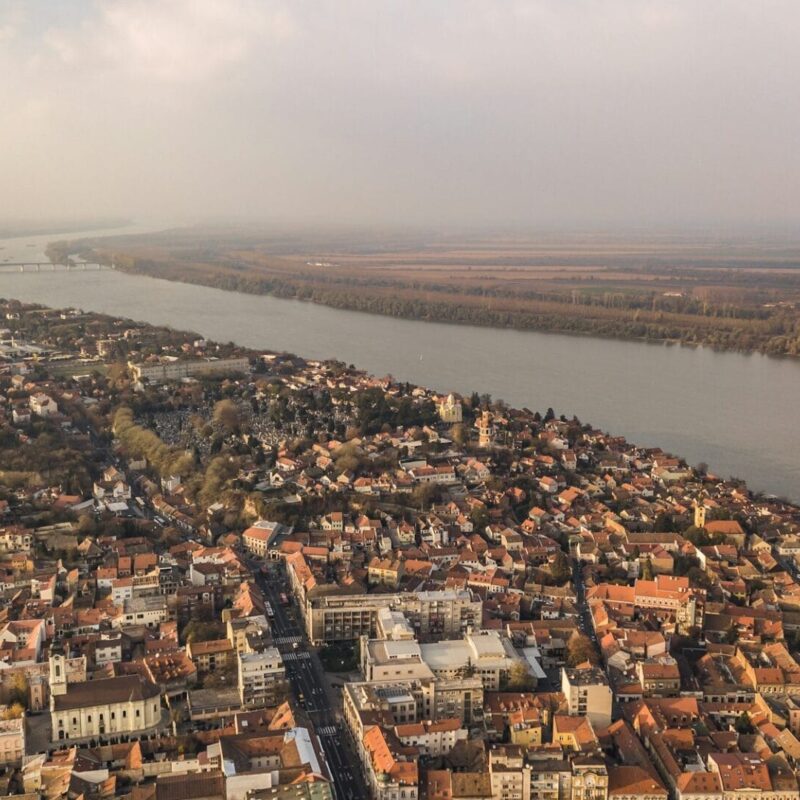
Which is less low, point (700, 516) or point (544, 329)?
point (700, 516)

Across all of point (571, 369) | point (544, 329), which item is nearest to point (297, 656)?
point (571, 369)

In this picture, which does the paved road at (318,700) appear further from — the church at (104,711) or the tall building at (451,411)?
the tall building at (451,411)

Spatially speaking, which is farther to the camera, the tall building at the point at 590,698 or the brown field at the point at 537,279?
the brown field at the point at 537,279

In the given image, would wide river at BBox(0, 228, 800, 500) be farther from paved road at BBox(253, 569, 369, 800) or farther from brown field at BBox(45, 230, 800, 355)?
paved road at BBox(253, 569, 369, 800)

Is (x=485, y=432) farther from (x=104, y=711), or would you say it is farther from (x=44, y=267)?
(x=44, y=267)

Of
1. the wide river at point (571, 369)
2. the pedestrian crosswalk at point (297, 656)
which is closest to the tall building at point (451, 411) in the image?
the wide river at point (571, 369)

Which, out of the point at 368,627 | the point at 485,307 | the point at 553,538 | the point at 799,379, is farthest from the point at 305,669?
A: the point at 485,307

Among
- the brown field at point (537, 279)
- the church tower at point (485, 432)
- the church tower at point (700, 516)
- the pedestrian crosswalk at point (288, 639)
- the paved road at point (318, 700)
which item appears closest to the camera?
the paved road at point (318, 700)
